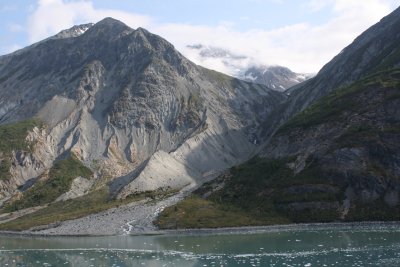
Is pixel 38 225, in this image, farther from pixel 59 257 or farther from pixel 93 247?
pixel 59 257

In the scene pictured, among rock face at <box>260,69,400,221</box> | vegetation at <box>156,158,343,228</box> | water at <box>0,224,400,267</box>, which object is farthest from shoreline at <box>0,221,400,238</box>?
rock face at <box>260,69,400,221</box>

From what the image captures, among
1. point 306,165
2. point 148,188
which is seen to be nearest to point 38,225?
point 148,188

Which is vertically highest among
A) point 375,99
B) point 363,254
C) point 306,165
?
point 375,99

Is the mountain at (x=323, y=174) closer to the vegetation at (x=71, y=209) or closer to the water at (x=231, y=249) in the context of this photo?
the water at (x=231, y=249)

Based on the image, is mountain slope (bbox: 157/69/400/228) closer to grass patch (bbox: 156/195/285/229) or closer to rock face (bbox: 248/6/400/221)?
grass patch (bbox: 156/195/285/229)

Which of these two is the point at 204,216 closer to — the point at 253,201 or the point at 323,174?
the point at 253,201

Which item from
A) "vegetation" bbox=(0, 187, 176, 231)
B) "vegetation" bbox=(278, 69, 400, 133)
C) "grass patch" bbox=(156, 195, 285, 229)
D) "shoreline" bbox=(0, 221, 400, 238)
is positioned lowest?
"shoreline" bbox=(0, 221, 400, 238)
